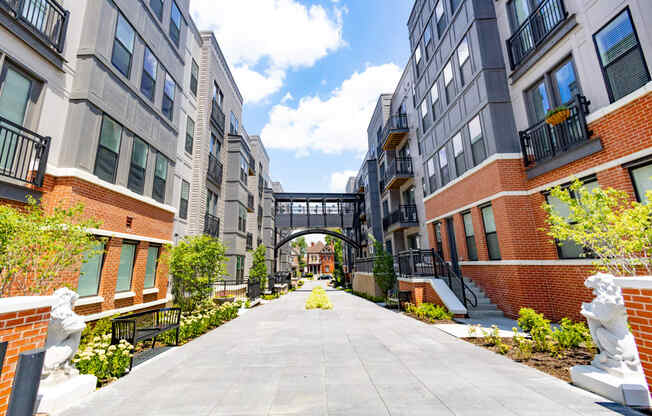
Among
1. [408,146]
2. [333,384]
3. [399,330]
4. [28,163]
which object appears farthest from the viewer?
[408,146]

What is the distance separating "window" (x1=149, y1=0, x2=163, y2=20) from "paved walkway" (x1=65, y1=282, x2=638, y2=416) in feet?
44.4

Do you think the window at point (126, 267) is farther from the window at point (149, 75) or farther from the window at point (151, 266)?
the window at point (149, 75)

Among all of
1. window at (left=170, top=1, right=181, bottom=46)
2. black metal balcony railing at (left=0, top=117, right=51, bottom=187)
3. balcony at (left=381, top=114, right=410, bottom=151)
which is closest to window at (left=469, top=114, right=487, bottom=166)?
balcony at (left=381, top=114, right=410, bottom=151)

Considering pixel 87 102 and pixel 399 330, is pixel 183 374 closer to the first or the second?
pixel 399 330

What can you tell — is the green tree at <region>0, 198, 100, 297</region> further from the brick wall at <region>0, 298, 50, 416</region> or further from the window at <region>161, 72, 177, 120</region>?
the window at <region>161, 72, 177, 120</region>

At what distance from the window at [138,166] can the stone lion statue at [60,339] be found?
6796mm

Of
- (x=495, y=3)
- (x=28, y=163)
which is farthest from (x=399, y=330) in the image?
(x=495, y=3)

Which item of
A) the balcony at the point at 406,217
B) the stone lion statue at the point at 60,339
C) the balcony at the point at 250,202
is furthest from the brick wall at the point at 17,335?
the balcony at the point at 250,202

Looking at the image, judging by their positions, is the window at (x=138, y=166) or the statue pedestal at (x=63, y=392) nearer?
the statue pedestal at (x=63, y=392)

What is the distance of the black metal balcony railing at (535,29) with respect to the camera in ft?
29.7

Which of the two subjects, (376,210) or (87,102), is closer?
(87,102)

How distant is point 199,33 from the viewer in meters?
17.8

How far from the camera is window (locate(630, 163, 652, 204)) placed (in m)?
6.72

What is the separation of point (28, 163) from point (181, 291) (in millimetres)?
6737
